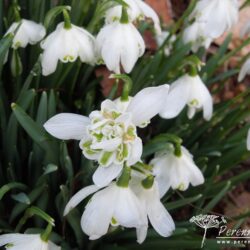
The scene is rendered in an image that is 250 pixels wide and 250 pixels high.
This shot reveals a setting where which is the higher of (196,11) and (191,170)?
(196,11)

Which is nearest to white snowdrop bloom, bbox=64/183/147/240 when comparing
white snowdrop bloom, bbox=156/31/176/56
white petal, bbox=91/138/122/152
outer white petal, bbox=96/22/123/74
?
white petal, bbox=91/138/122/152

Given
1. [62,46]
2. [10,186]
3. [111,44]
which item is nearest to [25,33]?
[62,46]

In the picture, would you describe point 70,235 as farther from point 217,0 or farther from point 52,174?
point 217,0

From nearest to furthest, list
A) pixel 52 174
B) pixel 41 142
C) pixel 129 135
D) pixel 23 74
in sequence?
pixel 129 135
pixel 41 142
pixel 52 174
pixel 23 74

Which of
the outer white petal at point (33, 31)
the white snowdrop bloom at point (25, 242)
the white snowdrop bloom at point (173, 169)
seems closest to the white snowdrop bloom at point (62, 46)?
the outer white petal at point (33, 31)

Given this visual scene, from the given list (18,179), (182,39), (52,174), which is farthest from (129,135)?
(182,39)

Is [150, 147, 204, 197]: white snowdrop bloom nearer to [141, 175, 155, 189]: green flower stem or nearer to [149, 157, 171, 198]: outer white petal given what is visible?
[149, 157, 171, 198]: outer white petal
